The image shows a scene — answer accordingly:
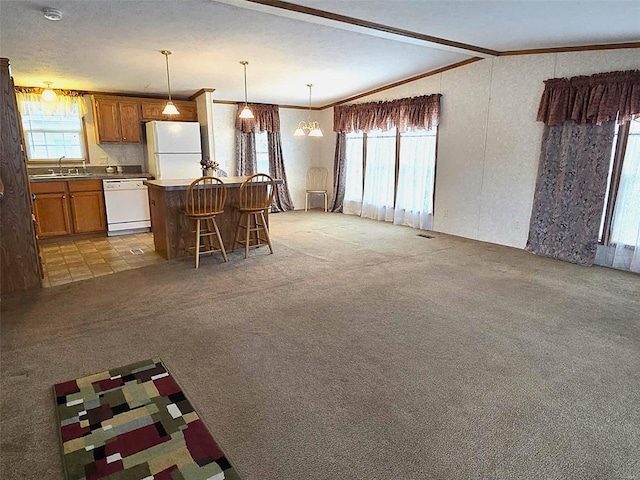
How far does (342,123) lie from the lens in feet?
25.6

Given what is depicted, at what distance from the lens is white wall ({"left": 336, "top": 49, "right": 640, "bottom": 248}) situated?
15.6 ft

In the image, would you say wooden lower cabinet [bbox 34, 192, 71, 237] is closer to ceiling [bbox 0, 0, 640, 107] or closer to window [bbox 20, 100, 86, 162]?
window [bbox 20, 100, 86, 162]

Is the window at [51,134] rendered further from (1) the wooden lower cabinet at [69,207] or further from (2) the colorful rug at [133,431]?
(2) the colorful rug at [133,431]

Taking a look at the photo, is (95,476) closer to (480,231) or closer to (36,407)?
(36,407)

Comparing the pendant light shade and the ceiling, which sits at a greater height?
the ceiling

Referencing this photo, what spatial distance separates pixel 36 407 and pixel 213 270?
2371mm

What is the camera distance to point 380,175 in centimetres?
723

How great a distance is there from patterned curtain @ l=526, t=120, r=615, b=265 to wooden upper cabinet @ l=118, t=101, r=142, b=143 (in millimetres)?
6019

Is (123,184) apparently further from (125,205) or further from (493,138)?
(493,138)

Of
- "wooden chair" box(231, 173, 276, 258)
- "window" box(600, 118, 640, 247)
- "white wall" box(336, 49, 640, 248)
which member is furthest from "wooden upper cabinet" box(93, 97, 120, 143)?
"window" box(600, 118, 640, 247)

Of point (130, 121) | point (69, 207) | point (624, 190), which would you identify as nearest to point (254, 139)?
point (130, 121)

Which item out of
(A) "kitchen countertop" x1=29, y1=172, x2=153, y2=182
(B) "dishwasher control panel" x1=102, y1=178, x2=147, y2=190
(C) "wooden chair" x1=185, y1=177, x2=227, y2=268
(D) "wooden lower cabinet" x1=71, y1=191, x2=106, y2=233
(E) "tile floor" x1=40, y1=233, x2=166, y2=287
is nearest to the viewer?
(E) "tile floor" x1=40, y1=233, x2=166, y2=287

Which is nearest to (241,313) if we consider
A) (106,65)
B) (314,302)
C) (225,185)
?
(314,302)

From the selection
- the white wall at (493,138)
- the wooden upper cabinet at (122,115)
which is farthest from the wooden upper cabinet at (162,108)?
the white wall at (493,138)
